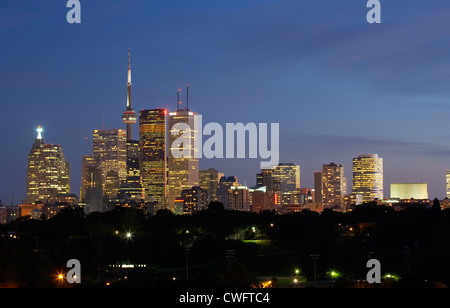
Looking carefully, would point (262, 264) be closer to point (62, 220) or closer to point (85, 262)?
point (85, 262)

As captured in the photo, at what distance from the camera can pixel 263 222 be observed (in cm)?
15088

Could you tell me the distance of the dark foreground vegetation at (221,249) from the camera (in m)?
68.8

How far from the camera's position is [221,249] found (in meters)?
119

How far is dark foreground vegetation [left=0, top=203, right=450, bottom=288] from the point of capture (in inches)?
2707
